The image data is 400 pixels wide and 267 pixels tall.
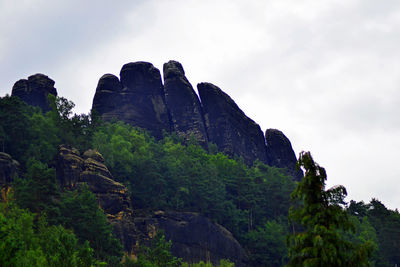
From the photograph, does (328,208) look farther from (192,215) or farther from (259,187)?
(259,187)

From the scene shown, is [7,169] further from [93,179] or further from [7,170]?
[93,179]

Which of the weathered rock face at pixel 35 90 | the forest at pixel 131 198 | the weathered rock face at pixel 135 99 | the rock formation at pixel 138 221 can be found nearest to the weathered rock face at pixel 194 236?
the rock formation at pixel 138 221

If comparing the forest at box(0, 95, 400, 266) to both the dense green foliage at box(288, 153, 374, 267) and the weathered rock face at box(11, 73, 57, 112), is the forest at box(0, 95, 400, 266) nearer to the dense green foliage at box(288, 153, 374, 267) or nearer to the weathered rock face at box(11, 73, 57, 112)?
the dense green foliage at box(288, 153, 374, 267)

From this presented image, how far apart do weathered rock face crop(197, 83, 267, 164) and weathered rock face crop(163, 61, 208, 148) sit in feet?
9.16

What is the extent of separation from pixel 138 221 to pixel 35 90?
59.3 m

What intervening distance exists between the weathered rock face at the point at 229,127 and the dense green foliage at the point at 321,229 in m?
98.4

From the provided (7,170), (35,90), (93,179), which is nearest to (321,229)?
(93,179)

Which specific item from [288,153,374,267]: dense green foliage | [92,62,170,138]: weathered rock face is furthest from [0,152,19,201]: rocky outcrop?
[288,153,374,267]: dense green foliage

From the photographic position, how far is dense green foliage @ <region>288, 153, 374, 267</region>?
595 inches

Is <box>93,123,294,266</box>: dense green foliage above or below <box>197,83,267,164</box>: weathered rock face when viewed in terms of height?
below

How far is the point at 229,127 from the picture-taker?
11894 centimetres

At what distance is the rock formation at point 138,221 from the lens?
63.4 meters

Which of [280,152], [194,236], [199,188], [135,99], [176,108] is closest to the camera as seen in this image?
[194,236]

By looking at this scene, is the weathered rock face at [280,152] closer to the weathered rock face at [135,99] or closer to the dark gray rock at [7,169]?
the weathered rock face at [135,99]
